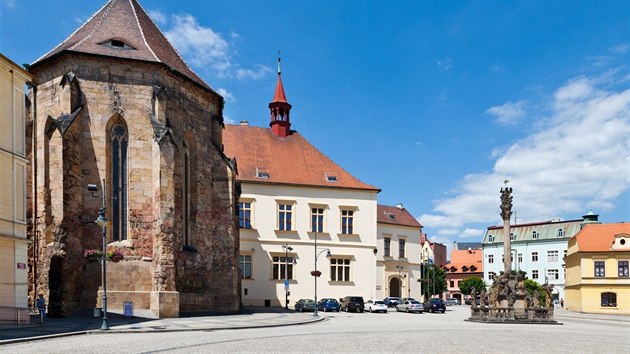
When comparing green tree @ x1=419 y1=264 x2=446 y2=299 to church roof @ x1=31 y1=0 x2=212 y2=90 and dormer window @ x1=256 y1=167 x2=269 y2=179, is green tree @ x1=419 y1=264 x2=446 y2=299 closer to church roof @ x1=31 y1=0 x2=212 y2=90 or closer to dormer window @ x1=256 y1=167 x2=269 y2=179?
dormer window @ x1=256 y1=167 x2=269 y2=179

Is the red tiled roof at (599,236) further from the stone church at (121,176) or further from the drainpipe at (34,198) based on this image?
the drainpipe at (34,198)

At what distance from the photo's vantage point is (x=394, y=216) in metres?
60.0

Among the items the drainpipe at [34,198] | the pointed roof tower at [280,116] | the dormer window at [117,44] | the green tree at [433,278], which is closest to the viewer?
the drainpipe at [34,198]

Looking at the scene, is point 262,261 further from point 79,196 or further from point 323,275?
point 79,196

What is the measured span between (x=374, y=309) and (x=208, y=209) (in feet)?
53.0

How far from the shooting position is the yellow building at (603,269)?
50625mm

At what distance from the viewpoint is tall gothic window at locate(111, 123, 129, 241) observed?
27703mm

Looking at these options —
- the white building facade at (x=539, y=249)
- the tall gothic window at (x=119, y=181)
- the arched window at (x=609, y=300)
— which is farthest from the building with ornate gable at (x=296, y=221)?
the white building facade at (x=539, y=249)

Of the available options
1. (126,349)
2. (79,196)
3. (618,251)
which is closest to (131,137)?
(79,196)

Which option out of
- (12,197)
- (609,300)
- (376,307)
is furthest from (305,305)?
(609,300)

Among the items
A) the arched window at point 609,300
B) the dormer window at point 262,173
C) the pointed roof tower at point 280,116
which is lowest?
the arched window at point 609,300

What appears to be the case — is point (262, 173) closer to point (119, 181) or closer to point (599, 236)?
point (119, 181)

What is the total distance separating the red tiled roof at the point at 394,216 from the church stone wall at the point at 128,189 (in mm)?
29383

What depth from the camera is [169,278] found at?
26281 mm
